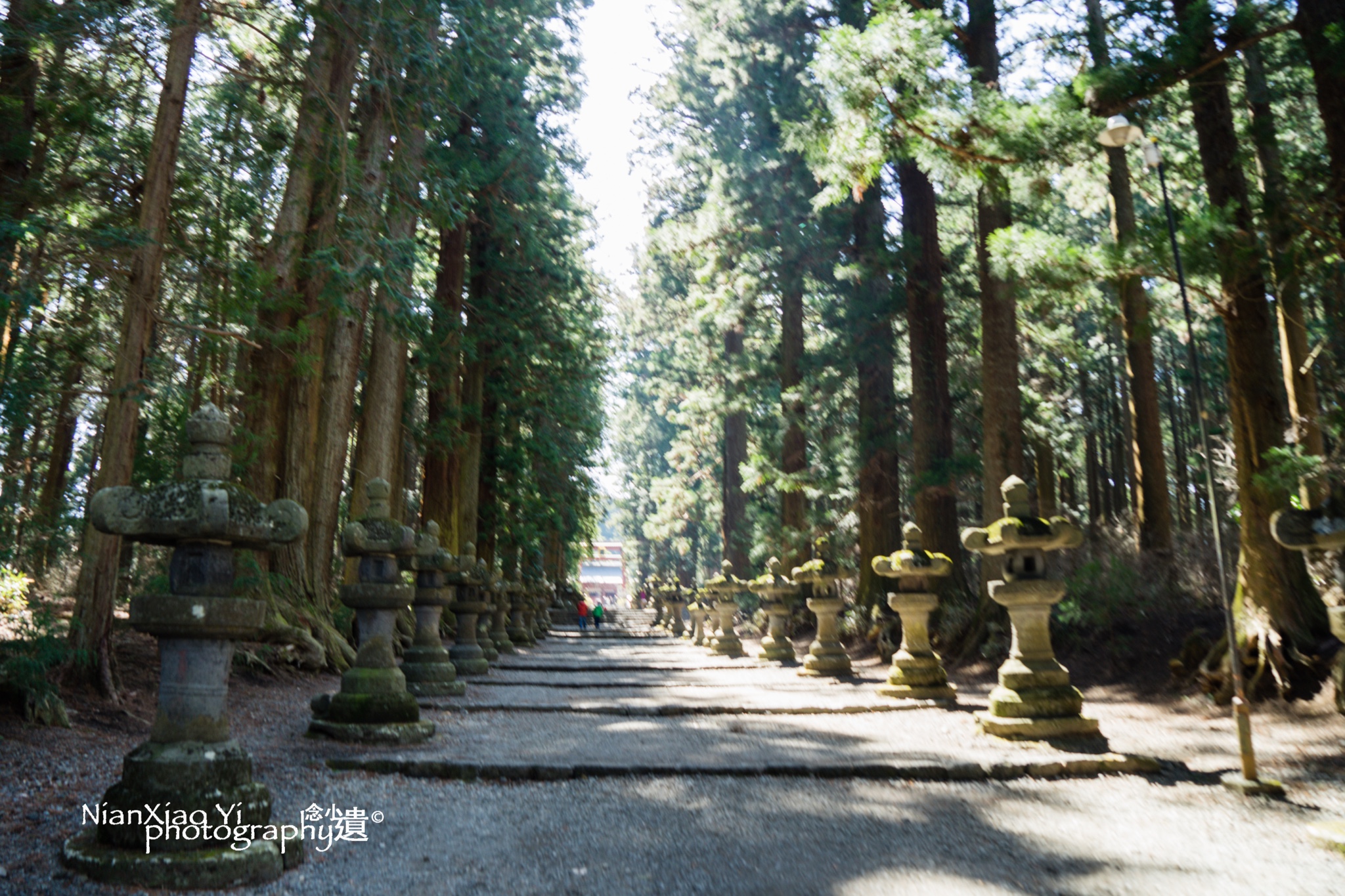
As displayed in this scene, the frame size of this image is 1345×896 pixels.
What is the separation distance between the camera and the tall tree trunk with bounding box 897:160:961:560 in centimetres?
1372

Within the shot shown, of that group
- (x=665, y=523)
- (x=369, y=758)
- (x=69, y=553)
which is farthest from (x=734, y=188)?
(x=665, y=523)

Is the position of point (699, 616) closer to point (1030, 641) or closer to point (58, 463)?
point (58, 463)

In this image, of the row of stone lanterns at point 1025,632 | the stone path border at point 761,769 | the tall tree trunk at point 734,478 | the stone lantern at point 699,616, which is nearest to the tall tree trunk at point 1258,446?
the row of stone lanterns at point 1025,632

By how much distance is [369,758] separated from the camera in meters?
5.41

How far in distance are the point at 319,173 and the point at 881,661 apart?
35.9 ft

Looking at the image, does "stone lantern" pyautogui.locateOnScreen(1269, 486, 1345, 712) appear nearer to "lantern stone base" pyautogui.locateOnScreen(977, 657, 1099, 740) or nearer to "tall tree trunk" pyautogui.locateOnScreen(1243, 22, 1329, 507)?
"lantern stone base" pyautogui.locateOnScreen(977, 657, 1099, 740)

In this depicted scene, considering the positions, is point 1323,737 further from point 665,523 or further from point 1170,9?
point 665,523

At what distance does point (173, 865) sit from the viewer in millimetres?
3205

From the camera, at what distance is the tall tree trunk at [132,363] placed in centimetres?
630

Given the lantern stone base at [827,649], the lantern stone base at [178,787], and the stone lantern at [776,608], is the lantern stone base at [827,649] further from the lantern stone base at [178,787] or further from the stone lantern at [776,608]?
the lantern stone base at [178,787]

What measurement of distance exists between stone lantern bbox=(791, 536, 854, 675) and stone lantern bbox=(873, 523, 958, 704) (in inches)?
109

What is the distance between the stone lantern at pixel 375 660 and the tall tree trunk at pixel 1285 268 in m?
7.22

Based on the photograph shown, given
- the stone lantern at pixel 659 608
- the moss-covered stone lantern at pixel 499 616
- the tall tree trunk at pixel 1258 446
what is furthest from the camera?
the stone lantern at pixel 659 608

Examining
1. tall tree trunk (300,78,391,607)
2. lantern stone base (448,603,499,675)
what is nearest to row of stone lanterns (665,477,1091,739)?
lantern stone base (448,603,499,675)
